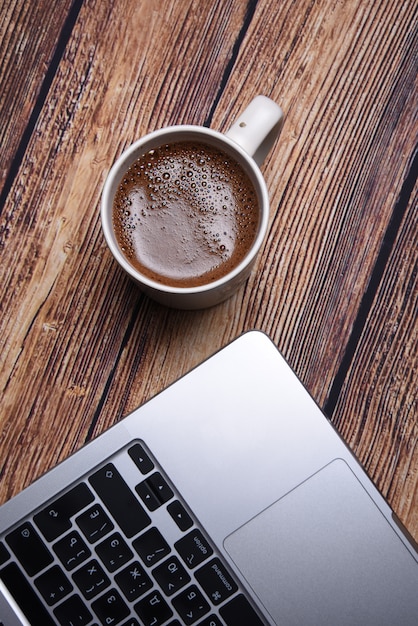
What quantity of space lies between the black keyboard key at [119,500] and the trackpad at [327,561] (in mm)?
83

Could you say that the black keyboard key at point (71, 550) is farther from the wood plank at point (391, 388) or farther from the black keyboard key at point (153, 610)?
the wood plank at point (391, 388)

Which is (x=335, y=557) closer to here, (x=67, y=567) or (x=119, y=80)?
(x=67, y=567)

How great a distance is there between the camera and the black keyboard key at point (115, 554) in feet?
1.84

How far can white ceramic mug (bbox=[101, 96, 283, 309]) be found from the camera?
569mm

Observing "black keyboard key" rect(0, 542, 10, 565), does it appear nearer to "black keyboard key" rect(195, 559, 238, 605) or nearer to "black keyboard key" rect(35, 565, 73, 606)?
"black keyboard key" rect(35, 565, 73, 606)

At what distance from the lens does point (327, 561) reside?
0.57 meters


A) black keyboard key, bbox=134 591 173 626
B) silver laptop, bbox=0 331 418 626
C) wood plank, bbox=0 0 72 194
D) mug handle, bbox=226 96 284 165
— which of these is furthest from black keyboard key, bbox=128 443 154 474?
wood plank, bbox=0 0 72 194

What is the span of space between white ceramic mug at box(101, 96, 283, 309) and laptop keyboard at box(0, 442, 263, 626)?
18 centimetres

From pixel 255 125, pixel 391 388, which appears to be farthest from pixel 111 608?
pixel 255 125

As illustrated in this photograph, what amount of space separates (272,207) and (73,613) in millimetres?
437

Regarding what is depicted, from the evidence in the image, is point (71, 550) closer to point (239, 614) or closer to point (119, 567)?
point (119, 567)

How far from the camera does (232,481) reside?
0.58 meters

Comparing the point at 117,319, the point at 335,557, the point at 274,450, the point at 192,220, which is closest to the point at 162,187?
the point at 192,220

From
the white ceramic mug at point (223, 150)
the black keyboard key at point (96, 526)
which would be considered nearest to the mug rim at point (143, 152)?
the white ceramic mug at point (223, 150)
